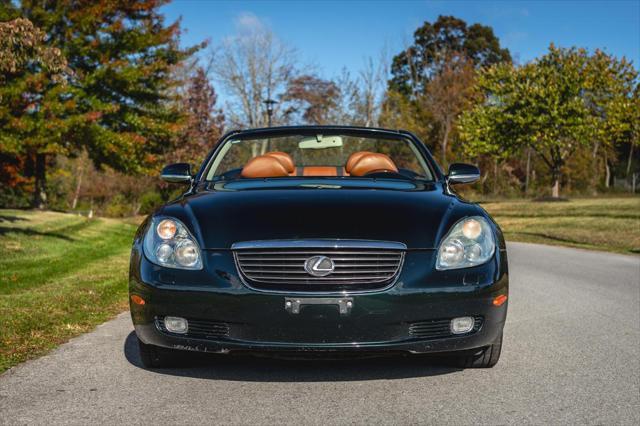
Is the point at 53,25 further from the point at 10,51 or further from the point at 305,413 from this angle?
the point at 305,413

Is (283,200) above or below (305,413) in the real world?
above

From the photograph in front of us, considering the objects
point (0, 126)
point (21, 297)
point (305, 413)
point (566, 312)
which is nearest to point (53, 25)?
point (0, 126)

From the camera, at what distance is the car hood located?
3.82 metres

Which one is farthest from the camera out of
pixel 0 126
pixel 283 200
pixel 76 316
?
pixel 0 126

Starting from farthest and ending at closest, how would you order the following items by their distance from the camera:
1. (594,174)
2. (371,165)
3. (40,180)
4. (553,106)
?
(594,174) → (553,106) → (40,180) → (371,165)

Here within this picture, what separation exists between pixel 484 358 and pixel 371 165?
178cm

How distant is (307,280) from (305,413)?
647mm

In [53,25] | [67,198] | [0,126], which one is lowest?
[67,198]

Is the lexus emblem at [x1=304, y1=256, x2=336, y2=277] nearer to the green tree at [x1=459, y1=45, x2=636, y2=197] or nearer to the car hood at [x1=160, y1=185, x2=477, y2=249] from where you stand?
the car hood at [x1=160, y1=185, x2=477, y2=249]

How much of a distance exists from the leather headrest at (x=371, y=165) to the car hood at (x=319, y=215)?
1.08 m

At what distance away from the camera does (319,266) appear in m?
3.67

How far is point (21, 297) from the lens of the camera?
24.6ft

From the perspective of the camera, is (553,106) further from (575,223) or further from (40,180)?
(40,180)

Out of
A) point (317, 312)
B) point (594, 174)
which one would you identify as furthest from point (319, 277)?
point (594, 174)
